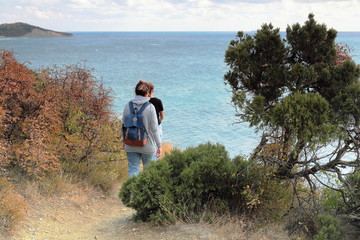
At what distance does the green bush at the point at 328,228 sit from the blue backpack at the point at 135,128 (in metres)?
2.94

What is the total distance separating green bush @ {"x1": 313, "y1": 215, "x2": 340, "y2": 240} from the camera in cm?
516

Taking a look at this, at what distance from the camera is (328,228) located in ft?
17.3

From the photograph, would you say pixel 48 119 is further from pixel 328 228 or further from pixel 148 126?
pixel 328 228

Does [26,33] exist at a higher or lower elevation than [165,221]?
higher

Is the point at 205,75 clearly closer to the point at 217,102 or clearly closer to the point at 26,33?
the point at 217,102

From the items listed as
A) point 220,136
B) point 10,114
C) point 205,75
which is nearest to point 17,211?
point 10,114

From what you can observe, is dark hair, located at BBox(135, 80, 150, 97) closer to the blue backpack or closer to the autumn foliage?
the blue backpack

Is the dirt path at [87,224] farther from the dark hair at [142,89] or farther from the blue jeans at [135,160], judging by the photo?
the dark hair at [142,89]

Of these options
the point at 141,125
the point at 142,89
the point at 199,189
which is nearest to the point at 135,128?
the point at 141,125

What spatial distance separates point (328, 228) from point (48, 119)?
5135 mm

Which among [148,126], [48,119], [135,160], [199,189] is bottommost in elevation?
[199,189]

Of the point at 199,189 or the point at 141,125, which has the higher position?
the point at 141,125

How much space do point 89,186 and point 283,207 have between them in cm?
398

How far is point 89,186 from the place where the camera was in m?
7.70
